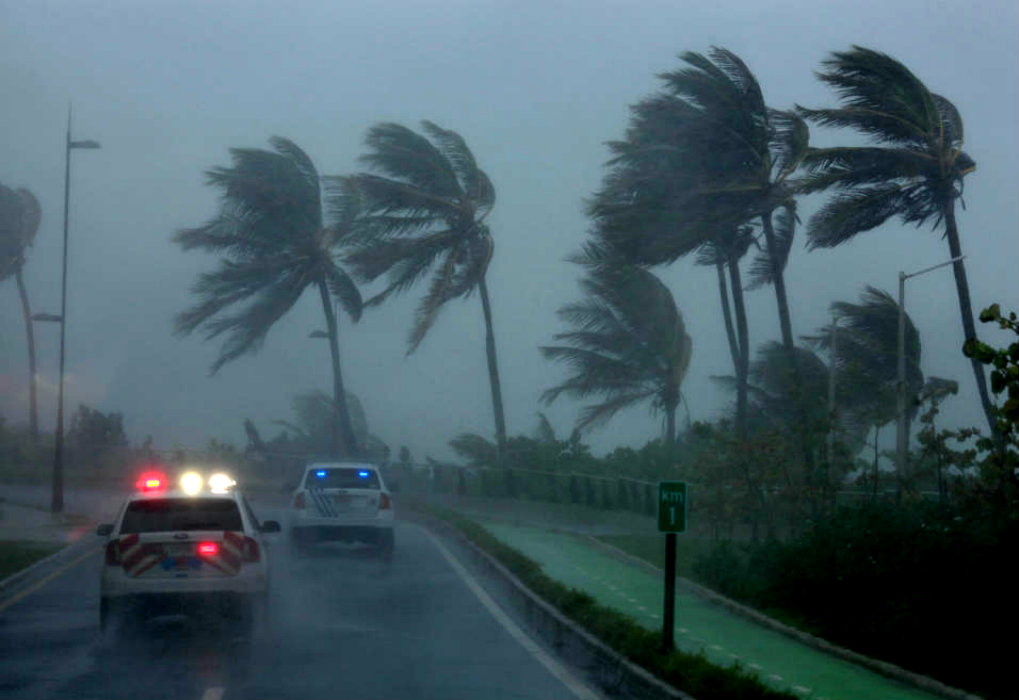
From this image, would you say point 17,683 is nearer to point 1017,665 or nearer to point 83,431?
point 1017,665

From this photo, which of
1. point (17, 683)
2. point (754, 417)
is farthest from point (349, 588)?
point (754, 417)

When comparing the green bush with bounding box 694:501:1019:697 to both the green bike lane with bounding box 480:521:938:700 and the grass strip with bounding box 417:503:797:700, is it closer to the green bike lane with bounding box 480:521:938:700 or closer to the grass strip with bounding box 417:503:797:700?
the green bike lane with bounding box 480:521:938:700

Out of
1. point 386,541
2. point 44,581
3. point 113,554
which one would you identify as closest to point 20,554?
point 44,581

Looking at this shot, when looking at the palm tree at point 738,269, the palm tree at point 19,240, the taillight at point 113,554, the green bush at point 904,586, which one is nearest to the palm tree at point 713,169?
the palm tree at point 738,269

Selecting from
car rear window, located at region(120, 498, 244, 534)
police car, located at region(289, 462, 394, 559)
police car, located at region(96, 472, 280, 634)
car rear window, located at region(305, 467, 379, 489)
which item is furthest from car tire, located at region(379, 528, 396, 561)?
car rear window, located at region(120, 498, 244, 534)

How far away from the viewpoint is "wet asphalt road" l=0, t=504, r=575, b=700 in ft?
35.0

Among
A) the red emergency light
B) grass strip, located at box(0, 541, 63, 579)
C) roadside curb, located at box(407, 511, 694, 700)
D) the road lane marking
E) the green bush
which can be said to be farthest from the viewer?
the red emergency light

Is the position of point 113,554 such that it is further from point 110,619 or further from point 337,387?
point 337,387

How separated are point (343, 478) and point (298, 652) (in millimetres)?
11222

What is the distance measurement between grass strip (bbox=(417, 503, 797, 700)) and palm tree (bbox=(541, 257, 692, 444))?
20776 millimetres

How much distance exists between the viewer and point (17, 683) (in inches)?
423

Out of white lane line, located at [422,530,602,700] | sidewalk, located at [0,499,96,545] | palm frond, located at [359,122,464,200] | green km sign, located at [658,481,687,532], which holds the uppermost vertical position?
palm frond, located at [359,122,464,200]

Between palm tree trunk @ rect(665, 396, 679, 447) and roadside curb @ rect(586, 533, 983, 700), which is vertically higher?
palm tree trunk @ rect(665, 396, 679, 447)

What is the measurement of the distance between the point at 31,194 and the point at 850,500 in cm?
4245
